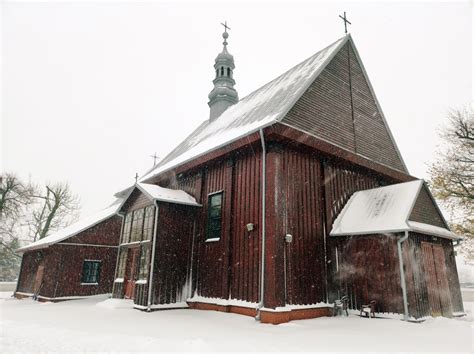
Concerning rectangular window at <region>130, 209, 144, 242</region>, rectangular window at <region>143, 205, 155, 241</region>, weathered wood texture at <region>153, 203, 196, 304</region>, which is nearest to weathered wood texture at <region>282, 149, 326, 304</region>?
weathered wood texture at <region>153, 203, 196, 304</region>

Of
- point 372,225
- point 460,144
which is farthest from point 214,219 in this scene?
point 460,144

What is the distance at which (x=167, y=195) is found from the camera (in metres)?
12.3

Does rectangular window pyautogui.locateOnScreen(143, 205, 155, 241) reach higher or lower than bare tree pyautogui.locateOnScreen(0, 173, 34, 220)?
lower

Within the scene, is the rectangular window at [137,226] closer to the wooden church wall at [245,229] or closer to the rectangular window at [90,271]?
the wooden church wall at [245,229]

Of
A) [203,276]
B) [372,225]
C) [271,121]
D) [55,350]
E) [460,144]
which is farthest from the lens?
[460,144]

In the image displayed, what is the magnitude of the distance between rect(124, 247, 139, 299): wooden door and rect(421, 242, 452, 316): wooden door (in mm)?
9785

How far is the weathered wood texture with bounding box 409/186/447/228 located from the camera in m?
10.2

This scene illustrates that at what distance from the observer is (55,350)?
5.26 metres

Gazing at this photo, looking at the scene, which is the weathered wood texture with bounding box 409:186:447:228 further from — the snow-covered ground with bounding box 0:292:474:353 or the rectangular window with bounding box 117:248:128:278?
the rectangular window with bounding box 117:248:128:278

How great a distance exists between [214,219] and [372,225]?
5210 millimetres

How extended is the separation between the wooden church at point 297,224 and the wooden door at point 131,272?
6cm

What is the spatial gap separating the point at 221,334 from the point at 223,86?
1847cm

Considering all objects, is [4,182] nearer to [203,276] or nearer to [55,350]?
[203,276]

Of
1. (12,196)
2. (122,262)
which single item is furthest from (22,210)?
(122,262)
